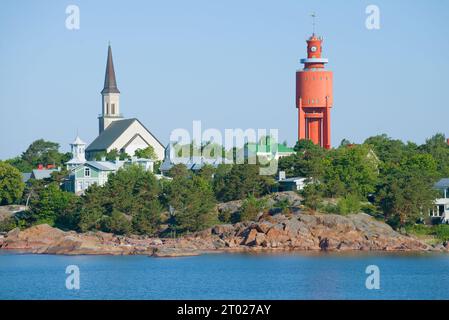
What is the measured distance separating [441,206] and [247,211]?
8.91 meters

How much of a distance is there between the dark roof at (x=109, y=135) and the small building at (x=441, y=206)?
25.8 m

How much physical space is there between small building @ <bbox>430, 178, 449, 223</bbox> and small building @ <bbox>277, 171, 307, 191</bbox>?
6.13 metres

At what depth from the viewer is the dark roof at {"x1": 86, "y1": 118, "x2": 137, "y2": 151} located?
7488cm

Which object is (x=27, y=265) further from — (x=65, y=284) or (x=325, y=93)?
(x=325, y=93)

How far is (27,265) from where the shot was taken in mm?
44938

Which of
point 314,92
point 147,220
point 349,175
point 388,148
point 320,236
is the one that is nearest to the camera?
point 320,236

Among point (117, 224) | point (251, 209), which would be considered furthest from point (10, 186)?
point (251, 209)

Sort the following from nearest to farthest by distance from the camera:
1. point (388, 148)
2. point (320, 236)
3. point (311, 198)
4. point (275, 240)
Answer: point (275, 240) → point (320, 236) → point (311, 198) → point (388, 148)

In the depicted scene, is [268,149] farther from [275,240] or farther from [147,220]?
[275,240]

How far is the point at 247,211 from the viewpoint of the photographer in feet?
169

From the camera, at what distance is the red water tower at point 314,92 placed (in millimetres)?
Result: 69500

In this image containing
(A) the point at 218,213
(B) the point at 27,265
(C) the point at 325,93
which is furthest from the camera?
(C) the point at 325,93
